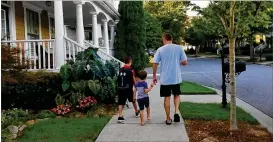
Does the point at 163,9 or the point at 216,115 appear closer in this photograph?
the point at 216,115

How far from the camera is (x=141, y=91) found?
687 cm

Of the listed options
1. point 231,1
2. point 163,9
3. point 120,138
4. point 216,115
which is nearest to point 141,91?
Answer: point 120,138

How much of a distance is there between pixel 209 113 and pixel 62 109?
341cm

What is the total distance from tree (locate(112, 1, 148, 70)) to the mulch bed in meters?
15.3

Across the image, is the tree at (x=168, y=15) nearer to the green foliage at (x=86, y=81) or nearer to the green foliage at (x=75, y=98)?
the green foliage at (x=86, y=81)

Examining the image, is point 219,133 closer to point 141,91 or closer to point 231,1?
point 141,91

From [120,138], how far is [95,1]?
976 centimetres

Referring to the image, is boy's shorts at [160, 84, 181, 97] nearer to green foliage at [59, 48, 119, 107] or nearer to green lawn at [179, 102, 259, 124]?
green lawn at [179, 102, 259, 124]

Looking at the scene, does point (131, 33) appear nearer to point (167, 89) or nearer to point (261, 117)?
point (261, 117)

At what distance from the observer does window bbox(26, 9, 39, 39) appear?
521 inches

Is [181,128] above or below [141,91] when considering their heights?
below

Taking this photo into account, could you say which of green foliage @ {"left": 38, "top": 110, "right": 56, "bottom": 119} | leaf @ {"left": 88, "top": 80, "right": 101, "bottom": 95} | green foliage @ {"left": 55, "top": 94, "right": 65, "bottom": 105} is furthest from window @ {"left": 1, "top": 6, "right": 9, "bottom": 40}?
leaf @ {"left": 88, "top": 80, "right": 101, "bottom": 95}

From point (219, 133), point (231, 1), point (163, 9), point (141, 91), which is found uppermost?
point (163, 9)

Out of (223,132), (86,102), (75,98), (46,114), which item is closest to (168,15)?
(75,98)
